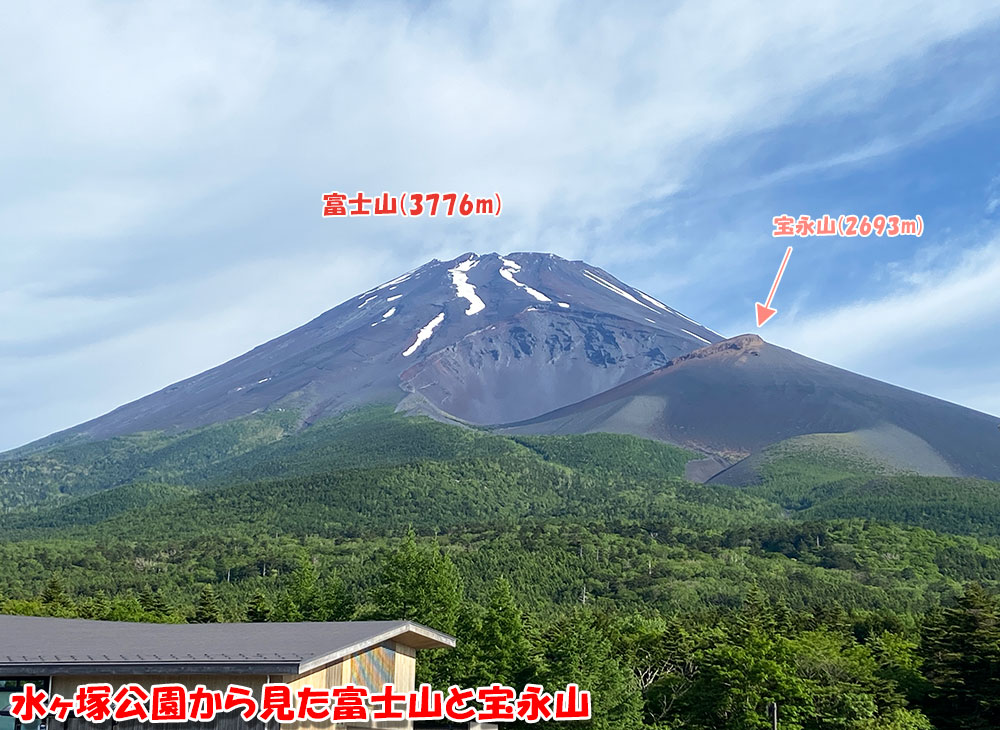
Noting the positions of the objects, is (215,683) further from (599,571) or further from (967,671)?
(599,571)

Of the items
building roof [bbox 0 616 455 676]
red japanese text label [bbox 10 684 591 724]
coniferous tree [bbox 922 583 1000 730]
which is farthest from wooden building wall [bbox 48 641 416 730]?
coniferous tree [bbox 922 583 1000 730]

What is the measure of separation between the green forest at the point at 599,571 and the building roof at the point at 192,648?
16813 millimetres

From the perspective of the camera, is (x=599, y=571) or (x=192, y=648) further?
(x=599, y=571)

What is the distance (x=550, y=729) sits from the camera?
100 feet

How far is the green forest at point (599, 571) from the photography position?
35.0m

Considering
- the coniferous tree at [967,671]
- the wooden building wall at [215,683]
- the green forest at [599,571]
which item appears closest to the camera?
the wooden building wall at [215,683]

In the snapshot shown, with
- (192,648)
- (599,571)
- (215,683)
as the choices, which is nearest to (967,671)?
(215,683)

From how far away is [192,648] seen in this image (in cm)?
1597

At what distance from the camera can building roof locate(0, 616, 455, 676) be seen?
15.2 metres

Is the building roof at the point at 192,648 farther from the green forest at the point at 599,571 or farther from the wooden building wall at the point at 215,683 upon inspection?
the green forest at the point at 599,571

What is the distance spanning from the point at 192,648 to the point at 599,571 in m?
94.8

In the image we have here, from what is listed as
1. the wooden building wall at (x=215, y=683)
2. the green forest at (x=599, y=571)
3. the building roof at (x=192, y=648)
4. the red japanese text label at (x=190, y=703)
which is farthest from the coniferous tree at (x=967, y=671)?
the wooden building wall at (x=215, y=683)

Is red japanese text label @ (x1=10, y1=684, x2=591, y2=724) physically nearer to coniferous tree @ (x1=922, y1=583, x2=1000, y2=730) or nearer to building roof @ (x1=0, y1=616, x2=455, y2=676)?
building roof @ (x1=0, y1=616, x2=455, y2=676)

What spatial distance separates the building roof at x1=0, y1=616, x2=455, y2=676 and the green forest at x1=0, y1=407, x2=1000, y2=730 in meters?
16.8
